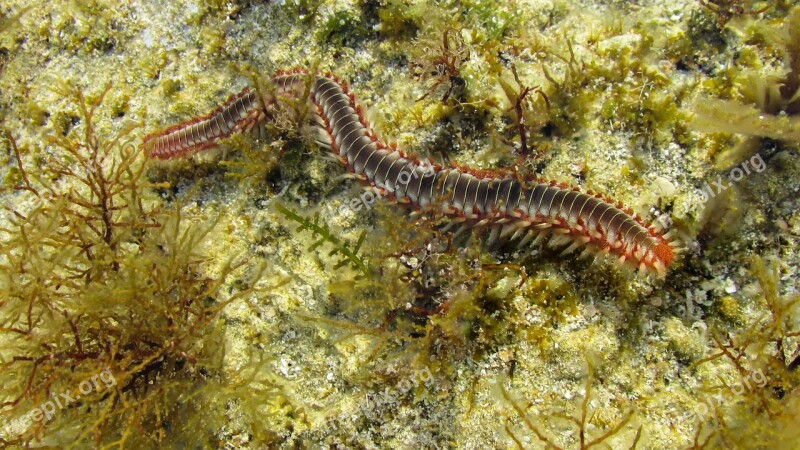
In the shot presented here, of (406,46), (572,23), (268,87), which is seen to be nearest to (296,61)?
(268,87)

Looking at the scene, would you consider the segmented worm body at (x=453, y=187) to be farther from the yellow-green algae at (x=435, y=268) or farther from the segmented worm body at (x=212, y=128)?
the yellow-green algae at (x=435, y=268)

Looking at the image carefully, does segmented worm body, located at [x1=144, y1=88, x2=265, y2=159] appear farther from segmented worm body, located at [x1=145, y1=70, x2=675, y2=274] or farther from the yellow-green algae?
the yellow-green algae

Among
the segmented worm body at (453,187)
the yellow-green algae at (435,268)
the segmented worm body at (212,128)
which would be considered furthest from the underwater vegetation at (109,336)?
the segmented worm body at (212,128)

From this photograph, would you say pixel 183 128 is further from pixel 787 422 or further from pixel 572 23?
pixel 787 422

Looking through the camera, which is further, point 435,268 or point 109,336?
point 435,268

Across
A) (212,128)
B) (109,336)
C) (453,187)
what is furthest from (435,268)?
(212,128)

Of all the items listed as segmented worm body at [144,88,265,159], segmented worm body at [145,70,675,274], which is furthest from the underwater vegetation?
segmented worm body at [144,88,265,159]

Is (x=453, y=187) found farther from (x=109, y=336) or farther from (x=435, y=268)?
(x=109, y=336)
